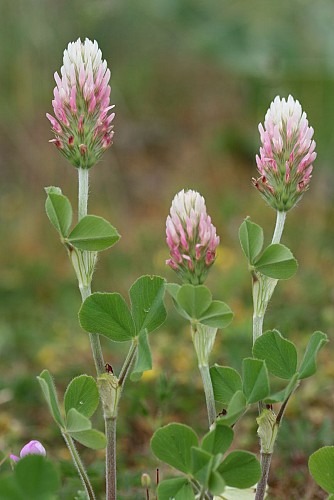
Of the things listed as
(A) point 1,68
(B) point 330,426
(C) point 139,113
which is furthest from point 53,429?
(C) point 139,113

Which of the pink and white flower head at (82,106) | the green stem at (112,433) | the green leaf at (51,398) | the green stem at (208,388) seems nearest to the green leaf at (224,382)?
the green stem at (208,388)

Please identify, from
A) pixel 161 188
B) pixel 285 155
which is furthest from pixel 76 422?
pixel 161 188

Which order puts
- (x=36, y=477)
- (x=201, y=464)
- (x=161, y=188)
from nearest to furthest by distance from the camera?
(x=36, y=477) < (x=201, y=464) < (x=161, y=188)

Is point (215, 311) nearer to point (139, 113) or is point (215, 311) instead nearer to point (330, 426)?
point (330, 426)

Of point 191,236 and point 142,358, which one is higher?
point 191,236

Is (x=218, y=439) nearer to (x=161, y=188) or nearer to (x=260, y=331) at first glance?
(x=260, y=331)

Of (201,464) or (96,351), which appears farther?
(96,351)
